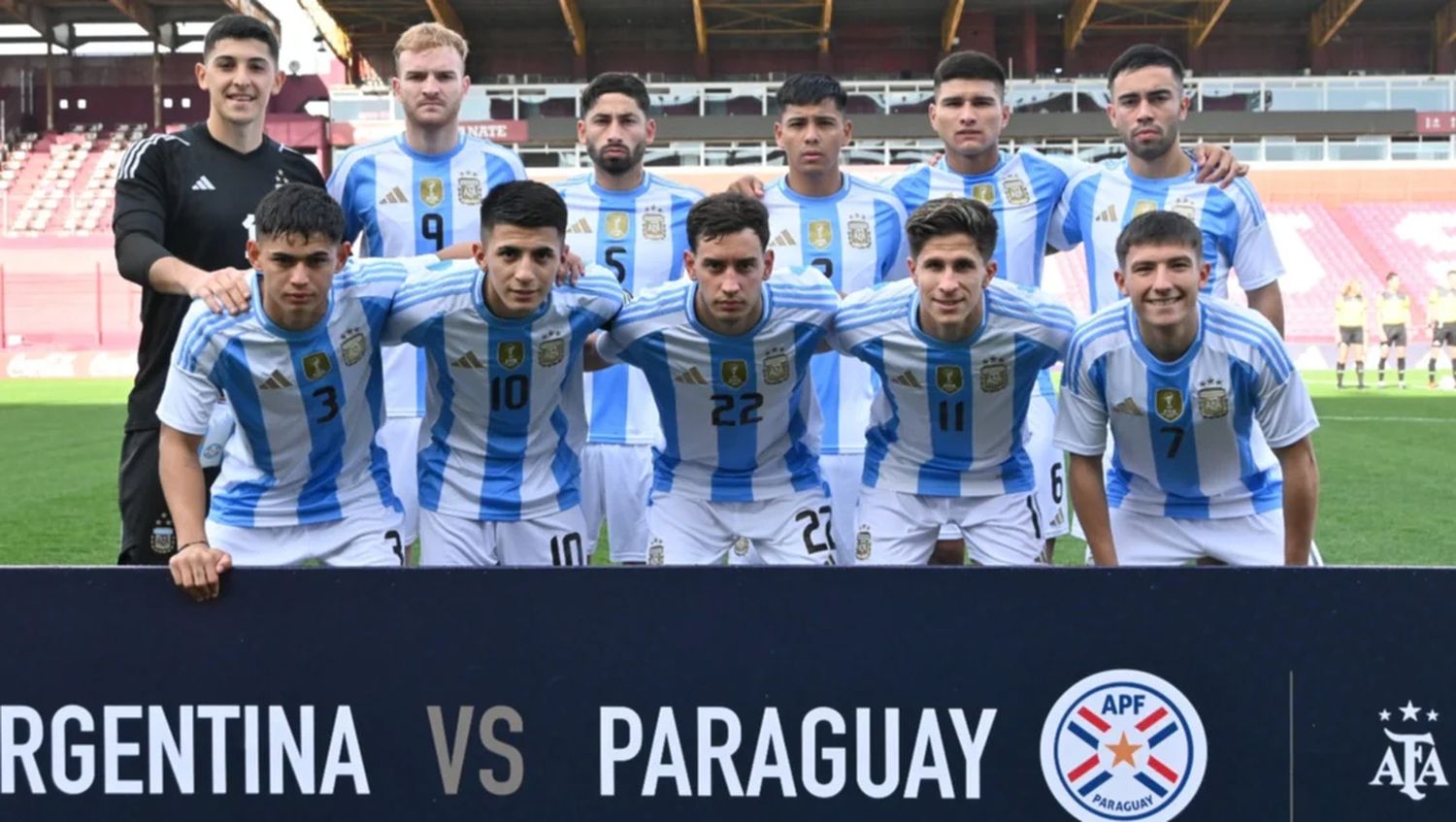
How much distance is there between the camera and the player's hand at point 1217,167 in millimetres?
4535

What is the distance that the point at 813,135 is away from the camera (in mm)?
4551

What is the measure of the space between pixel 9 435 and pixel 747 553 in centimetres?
1088

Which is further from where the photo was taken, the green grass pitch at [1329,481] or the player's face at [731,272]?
the green grass pitch at [1329,481]

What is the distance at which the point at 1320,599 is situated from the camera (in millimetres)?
2467

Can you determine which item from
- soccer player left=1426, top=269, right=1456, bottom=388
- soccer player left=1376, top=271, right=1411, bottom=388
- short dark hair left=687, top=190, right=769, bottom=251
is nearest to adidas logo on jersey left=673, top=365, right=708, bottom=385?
short dark hair left=687, top=190, right=769, bottom=251

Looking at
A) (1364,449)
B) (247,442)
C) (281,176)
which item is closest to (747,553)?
(247,442)

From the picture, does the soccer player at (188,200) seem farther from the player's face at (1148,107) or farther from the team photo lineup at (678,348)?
the player's face at (1148,107)

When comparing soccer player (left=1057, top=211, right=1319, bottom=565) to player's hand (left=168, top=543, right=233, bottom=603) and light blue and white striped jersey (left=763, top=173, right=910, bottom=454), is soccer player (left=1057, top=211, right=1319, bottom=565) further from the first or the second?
player's hand (left=168, top=543, right=233, bottom=603)

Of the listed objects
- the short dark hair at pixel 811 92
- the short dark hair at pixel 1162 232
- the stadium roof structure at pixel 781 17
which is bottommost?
the short dark hair at pixel 1162 232

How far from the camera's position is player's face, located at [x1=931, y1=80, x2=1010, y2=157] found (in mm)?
4578

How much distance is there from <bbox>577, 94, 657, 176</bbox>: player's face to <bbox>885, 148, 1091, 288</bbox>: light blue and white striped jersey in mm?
881

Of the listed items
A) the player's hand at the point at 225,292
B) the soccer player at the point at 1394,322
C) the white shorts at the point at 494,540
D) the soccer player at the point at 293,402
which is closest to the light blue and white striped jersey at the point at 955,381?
the white shorts at the point at 494,540

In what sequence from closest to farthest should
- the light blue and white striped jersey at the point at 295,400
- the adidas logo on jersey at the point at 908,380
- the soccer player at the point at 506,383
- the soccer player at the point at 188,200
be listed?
the light blue and white striped jersey at the point at 295,400 → the soccer player at the point at 506,383 → the adidas logo on jersey at the point at 908,380 → the soccer player at the point at 188,200

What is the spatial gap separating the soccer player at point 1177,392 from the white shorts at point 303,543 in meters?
1.89
